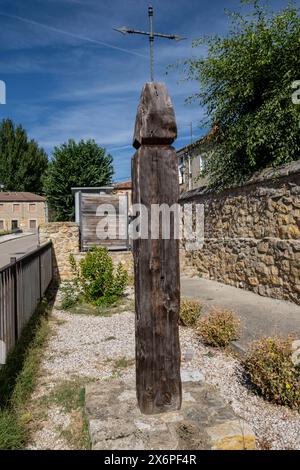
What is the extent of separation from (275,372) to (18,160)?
50030 millimetres

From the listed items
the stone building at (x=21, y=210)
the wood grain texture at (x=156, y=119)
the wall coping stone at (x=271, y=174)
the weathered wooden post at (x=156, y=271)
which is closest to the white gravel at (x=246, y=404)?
the weathered wooden post at (x=156, y=271)

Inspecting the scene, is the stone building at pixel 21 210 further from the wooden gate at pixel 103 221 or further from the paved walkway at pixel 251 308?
the paved walkway at pixel 251 308

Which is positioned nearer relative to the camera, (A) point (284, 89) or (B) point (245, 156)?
(A) point (284, 89)

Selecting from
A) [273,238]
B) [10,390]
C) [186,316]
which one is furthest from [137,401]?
[273,238]

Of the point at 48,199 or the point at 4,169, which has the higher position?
the point at 4,169

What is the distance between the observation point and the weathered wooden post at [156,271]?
8.95 ft

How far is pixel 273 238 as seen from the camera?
289 inches

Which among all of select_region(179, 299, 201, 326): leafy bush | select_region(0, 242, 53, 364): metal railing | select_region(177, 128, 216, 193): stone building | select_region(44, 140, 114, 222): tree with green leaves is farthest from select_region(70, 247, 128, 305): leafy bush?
select_region(44, 140, 114, 222): tree with green leaves

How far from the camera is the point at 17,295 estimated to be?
5.04m

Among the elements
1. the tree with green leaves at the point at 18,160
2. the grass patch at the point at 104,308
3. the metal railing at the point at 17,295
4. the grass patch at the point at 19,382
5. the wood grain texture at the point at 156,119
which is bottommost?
the grass patch at the point at 104,308

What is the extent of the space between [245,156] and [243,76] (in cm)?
179

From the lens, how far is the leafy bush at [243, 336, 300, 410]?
3.18 m

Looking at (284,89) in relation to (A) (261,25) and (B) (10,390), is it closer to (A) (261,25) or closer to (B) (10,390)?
(A) (261,25)

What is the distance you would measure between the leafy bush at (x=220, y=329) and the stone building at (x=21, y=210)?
45812mm
